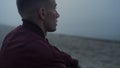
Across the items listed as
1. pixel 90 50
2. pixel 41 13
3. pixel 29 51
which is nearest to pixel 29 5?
pixel 41 13

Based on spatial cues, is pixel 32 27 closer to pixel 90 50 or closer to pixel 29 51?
pixel 29 51

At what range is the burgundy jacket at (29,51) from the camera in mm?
1071

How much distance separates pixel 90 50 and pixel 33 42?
4.83 metres

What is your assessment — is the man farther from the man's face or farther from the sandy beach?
the sandy beach

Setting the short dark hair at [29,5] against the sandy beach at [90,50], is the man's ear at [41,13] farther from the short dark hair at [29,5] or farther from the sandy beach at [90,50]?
the sandy beach at [90,50]

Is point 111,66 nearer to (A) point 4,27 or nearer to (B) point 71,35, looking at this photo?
(B) point 71,35

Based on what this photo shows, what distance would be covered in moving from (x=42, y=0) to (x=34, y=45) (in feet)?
0.61

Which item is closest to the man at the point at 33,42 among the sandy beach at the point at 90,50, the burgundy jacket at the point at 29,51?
the burgundy jacket at the point at 29,51

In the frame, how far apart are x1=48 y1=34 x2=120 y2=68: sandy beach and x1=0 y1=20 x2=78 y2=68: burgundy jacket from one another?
3718 millimetres

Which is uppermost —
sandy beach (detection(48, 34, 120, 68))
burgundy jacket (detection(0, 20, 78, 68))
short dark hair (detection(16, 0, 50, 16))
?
sandy beach (detection(48, 34, 120, 68))

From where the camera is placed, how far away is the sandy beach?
506 cm

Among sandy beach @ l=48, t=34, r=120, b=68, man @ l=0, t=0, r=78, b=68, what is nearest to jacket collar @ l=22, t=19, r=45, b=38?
man @ l=0, t=0, r=78, b=68

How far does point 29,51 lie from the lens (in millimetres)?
1073

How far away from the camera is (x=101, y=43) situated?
637cm
